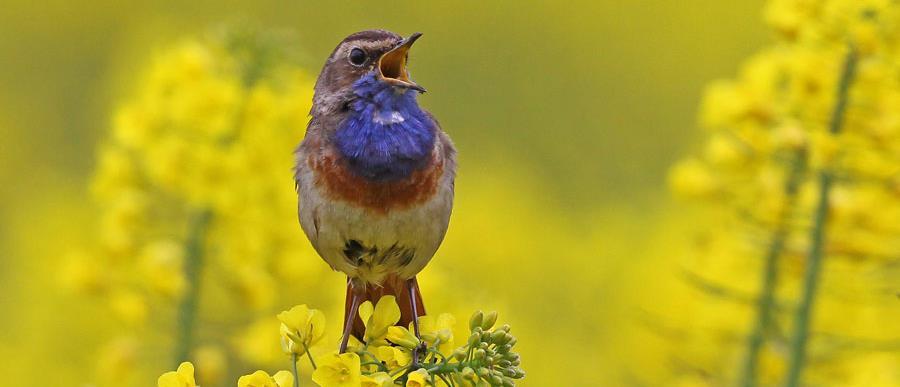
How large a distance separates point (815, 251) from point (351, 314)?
1.89m

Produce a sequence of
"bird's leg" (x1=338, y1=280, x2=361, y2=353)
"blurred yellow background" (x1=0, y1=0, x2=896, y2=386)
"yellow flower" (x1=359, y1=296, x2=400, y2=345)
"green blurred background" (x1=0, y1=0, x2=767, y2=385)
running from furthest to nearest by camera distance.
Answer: "green blurred background" (x1=0, y1=0, x2=767, y2=385) < "blurred yellow background" (x1=0, y1=0, x2=896, y2=386) < "bird's leg" (x1=338, y1=280, x2=361, y2=353) < "yellow flower" (x1=359, y1=296, x2=400, y2=345)

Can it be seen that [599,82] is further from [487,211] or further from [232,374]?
[232,374]

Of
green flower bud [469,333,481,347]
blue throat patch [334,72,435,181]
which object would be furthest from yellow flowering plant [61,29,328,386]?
green flower bud [469,333,481,347]

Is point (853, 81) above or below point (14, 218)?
below

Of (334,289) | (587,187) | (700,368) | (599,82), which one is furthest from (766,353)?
(599,82)

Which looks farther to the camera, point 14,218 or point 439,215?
point 14,218

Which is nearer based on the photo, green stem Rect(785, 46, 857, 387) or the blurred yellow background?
green stem Rect(785, 46, 857, 387)

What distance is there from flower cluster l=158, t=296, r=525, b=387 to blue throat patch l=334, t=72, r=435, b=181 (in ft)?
1.70

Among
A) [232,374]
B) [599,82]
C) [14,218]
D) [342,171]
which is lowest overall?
[342,171]

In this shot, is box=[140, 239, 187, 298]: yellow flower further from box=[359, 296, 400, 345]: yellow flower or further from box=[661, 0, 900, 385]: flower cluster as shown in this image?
box=[661, 0, 900, 385]: flower cluster

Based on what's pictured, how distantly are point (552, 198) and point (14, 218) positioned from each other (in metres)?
4.13

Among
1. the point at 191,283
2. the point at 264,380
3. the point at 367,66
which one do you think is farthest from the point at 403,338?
the point at 191,283

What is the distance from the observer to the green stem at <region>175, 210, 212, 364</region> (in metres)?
5.21

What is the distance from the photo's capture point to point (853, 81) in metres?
5.21
